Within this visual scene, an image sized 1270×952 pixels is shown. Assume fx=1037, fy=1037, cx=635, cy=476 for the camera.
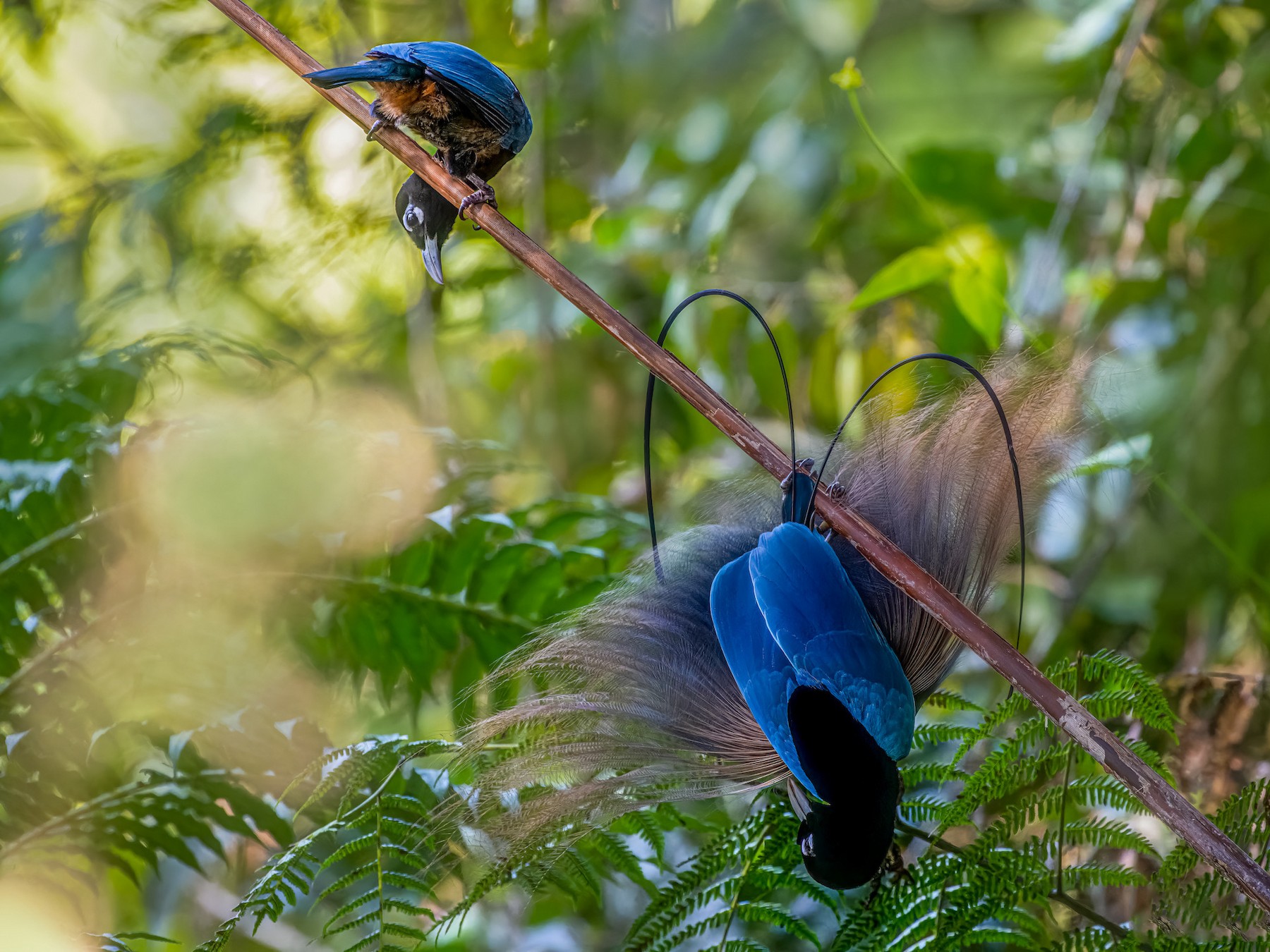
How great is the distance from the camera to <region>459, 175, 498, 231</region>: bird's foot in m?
0.63

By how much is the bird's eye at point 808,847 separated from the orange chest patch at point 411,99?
19.1 inches

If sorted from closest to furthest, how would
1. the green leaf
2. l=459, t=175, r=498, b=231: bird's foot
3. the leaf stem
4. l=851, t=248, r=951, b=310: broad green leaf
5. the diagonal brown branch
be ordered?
the diagonal brown branch
l=459, t=175, r=498, b=231: bird's foot
the leaf stem
the green leaf
l=851, t=248, r=951, b=310: broad green leaf

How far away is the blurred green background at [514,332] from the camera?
1150 mm

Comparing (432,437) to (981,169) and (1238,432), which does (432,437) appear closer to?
(981,169)

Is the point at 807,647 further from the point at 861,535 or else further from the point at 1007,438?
the point at 1007,438

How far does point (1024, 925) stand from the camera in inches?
30.6

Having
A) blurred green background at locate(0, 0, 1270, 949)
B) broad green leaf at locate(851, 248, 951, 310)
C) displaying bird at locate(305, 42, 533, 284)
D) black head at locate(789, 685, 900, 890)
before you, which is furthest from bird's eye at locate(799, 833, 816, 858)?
broad green leaf at locate(851, 248, 951, 310)

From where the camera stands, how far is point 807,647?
0.57 m

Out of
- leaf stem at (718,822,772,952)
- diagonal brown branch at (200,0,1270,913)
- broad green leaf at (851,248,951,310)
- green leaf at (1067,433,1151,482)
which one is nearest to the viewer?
diagonal brown branch at (200,0,1270,913)

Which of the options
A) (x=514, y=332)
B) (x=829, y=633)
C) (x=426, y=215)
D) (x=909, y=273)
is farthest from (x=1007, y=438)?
(x=514, y=332)

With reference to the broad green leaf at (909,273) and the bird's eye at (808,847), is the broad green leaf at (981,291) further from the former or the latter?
the bird's eye at (808,847)

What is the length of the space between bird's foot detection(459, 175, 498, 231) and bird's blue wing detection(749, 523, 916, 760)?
0.27 m

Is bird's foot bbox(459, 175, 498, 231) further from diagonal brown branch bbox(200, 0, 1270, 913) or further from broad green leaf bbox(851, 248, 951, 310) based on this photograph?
broad green leaf bbox(851, 248, 951, 310)

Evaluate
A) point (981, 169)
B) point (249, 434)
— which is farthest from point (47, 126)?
point (981, 169)
